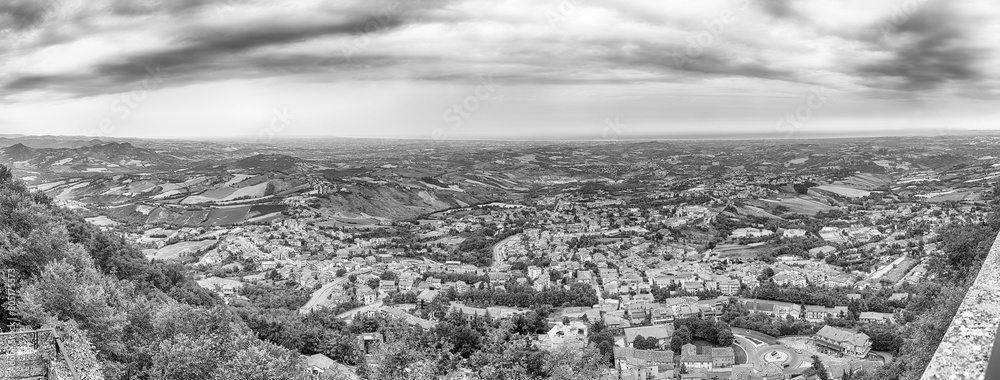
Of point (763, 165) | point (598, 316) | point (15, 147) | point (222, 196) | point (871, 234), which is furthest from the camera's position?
point (763, 165)

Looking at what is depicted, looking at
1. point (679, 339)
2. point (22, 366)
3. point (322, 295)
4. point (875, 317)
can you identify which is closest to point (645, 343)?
point (679, 339)

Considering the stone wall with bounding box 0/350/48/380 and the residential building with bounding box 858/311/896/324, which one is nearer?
the stone wall with bounding box 0/350/48/380

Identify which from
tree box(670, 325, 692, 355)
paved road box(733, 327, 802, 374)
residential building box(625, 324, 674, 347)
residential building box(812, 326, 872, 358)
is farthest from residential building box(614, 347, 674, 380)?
residential building box(812, 326, 872, 358)

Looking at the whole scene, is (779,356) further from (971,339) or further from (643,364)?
(971,339)

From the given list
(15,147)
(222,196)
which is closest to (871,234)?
(222,196)

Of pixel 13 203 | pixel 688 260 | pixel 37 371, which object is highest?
pixel 13 203

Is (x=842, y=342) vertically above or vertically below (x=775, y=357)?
above

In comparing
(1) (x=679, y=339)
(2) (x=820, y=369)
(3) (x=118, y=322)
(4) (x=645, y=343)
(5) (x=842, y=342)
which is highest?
(3) (x=118, y=322)

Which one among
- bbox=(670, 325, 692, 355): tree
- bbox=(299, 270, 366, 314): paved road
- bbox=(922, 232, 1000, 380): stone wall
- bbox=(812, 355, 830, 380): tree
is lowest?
bbox=(299, 270, 366, 314): paved road

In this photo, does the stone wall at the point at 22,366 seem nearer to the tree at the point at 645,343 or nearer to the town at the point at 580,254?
the town at the point at 580,254

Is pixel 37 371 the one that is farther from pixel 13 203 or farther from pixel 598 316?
pixel 598 316

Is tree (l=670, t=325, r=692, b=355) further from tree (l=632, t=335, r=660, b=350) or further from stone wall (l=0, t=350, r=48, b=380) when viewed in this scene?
stone wall (l=0, t=350, r=48, b=380)
